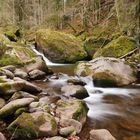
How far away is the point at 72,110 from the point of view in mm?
7277

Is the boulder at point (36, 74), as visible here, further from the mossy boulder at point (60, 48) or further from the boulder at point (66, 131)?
the boulder at point (66, 131)

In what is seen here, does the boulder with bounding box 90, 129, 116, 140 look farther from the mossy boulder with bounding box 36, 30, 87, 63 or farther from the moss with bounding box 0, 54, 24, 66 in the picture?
the mossy boulder with bounding box 36, 30, 87, 63

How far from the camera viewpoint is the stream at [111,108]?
7090mm

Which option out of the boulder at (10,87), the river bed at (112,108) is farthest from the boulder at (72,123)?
the boulder at (10,87)

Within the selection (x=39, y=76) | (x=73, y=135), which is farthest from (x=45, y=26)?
→ (x=73, y=135)

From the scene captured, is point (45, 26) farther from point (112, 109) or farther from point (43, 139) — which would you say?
point (43, 139)

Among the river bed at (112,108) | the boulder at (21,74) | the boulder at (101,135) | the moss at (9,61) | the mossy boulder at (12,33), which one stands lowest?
the river bed at (112,108)

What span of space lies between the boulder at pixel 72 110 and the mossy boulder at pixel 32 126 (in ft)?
2.16

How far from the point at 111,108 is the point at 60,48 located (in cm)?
829

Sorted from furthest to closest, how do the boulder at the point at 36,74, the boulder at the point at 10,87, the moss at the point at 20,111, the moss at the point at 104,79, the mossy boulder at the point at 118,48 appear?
1. the mossy boulder at the point at 118,48
2. the boulder at the point at 36,74
3. the moss at the point at 104,79
4. the boulder at the point at 10,87
5. the moss at the point at 20,111

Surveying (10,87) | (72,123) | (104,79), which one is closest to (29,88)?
(10,87)

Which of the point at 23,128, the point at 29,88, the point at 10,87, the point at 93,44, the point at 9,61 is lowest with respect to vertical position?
the point at 23,128

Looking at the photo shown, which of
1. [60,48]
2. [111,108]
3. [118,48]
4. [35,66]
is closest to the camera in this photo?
[111,108]

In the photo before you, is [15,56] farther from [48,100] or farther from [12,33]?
[12,33]
